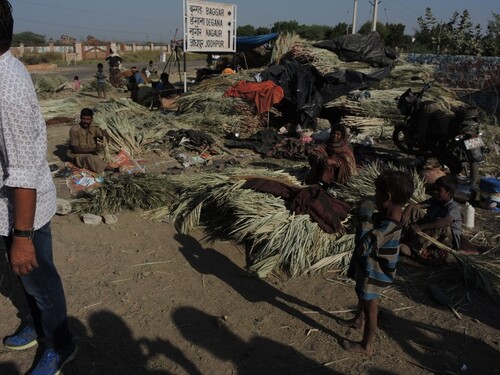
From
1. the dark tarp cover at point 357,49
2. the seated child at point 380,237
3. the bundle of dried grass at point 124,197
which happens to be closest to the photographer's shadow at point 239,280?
the seated child at point 380,237

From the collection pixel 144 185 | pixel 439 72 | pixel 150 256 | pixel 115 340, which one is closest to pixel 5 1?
pixel 115 340

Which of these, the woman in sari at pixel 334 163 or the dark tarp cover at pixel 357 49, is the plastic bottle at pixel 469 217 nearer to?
the woman in sari at pixel 334 163

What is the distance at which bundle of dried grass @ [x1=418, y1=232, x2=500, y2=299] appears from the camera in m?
3.47

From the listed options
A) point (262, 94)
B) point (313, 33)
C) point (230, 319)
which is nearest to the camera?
point (230, 319)

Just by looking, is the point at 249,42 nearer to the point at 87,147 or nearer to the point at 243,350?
the point at 87,147

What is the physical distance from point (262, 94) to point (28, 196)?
741 cm

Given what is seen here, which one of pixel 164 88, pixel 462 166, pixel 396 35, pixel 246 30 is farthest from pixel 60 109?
pixel 246 30

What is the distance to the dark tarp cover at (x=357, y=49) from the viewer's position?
39.3 feet

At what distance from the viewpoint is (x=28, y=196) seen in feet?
6.37

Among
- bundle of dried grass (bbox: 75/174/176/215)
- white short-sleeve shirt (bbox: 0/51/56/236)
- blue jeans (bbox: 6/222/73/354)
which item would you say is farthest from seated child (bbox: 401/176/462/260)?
white short-sleeve shirt (bbox: 0/51/56/236)

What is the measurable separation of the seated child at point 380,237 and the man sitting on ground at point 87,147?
4940 millimetres

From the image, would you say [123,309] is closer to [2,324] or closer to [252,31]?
[2,324]

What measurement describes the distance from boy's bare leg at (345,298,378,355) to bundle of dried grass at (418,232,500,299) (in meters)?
1.26

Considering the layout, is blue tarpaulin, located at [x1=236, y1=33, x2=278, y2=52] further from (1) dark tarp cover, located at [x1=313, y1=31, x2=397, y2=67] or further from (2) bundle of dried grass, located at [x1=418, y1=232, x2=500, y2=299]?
(2) bundle of dried grass, located at [x1=418, y1=232, x2=500, y2=299]
